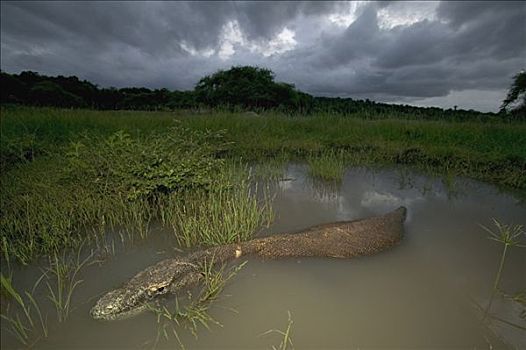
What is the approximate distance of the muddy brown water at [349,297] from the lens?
1.83 metres

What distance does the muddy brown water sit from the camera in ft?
5.99

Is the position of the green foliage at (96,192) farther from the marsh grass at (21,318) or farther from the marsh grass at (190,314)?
the marsh grass at (190,314)

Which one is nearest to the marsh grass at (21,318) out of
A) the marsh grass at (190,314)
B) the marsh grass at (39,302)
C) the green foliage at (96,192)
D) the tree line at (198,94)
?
the marsh grass at (39,302)

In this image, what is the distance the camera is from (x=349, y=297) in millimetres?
2205

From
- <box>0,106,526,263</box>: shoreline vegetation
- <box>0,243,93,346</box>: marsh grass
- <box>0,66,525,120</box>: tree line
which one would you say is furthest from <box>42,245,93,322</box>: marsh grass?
<box>0,66,525,120</box>: tree line

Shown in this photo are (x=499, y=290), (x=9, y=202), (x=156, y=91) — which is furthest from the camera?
(x=156, y=91)

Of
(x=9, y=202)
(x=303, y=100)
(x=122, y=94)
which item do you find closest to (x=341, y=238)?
(x=9, y=202)

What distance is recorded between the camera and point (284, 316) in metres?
2.01

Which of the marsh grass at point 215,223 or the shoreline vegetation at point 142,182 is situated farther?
the marsh grass at point 215,223

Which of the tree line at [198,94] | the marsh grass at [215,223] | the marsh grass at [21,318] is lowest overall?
the marsh grass at [21,318]

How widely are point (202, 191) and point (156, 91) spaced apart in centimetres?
2790

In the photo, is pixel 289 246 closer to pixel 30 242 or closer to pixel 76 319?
pixel 76 319

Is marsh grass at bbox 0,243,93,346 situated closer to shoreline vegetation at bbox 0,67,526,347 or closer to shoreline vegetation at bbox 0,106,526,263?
shoreline vegetation at bbox 0,67,526,347

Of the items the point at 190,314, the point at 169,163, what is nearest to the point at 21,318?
the point at 190,314
